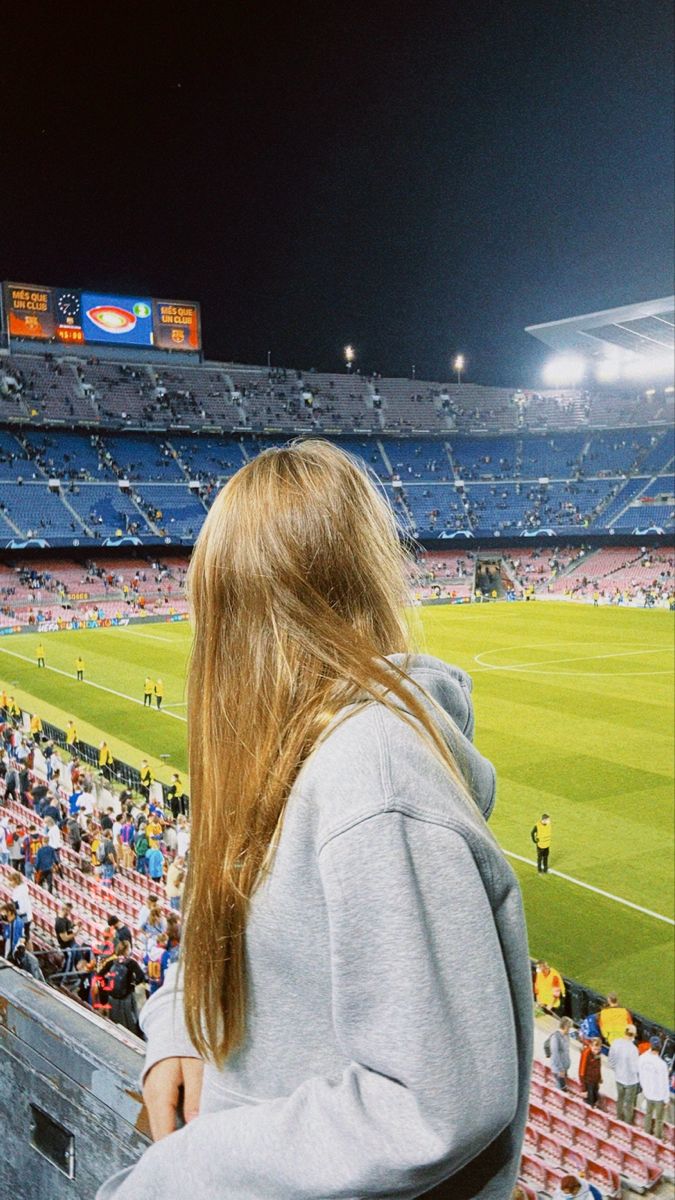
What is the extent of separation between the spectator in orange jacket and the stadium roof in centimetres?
4912

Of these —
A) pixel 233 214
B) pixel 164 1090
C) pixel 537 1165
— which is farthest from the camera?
pixel 233 214

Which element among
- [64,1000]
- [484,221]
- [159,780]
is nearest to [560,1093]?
[64,1000]

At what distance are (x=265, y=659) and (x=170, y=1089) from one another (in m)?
0.66

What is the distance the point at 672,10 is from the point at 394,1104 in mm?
33402

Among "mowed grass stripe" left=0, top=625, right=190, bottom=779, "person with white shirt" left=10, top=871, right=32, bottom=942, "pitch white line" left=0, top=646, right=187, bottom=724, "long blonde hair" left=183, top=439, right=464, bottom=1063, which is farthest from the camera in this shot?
"pitch white line" left=0, top=646, right=187, bottom=724

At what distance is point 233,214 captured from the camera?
35.8m

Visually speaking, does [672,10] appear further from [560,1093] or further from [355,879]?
[355,879]

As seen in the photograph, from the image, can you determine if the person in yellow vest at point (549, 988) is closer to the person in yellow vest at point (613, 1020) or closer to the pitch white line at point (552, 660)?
the person in yellow vest at point (613, 1020)

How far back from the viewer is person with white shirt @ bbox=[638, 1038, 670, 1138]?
6941 mm

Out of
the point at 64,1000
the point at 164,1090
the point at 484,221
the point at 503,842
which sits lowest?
the point at 503,842

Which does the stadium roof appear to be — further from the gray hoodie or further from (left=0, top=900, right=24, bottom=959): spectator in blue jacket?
the gray hoodie

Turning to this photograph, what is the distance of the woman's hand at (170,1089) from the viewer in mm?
1344

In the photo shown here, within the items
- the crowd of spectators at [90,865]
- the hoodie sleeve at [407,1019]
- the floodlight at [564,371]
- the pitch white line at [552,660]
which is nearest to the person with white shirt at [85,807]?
the crowd of spectators at [90,865]

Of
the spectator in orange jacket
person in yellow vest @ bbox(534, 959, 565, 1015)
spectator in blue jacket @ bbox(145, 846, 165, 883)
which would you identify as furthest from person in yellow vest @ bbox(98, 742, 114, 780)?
the spectator in orange jacket
